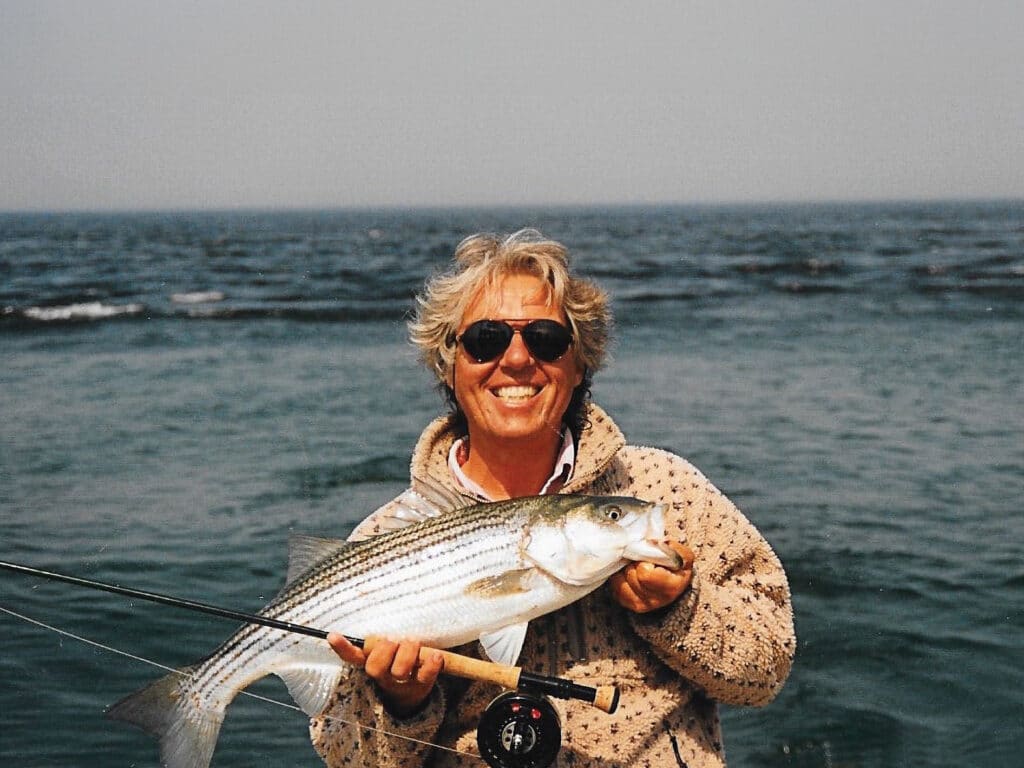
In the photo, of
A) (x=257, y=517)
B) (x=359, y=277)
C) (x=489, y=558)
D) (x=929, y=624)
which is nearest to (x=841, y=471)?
(x=929, y=624)

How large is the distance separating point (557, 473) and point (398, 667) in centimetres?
89

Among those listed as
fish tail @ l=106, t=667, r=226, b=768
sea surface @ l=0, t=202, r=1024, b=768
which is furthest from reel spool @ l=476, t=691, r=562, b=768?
sea surface @ l=0, t=202, r=1024, b=768

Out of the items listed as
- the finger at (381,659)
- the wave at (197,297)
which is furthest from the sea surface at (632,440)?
the wave at (197,297)

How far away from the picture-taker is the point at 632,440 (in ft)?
42.0

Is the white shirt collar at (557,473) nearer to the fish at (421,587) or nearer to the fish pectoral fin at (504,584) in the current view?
the fish at (421,587)

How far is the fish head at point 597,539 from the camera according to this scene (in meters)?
3.25

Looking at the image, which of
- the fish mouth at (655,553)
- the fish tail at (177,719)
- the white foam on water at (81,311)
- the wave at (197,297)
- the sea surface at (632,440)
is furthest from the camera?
the wave at (197,297)

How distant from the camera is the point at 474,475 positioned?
12.7 ft

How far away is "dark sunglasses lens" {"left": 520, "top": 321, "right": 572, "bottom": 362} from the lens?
3719 mm

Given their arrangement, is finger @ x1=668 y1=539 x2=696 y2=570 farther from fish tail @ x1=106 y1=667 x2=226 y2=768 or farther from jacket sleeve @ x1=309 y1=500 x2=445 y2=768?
fish tail @ x1=106 y1=667 x2=226 y2=768

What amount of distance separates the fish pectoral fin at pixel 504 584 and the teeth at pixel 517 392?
0.60 metres

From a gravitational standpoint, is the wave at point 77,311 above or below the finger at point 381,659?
below

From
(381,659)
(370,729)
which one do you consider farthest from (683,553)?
(370,729)

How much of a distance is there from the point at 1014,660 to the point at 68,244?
2549 inches
